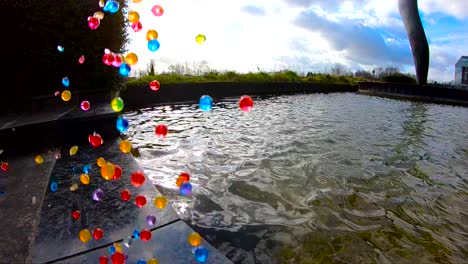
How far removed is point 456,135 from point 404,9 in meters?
19.1

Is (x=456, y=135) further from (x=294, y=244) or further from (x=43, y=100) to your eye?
(x=43, y=100)

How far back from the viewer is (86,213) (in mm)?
2598

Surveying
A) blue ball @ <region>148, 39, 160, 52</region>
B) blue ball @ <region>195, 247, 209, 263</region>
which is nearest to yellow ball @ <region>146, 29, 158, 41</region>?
blue ball @ <region>148, 39, 160, 52</region>

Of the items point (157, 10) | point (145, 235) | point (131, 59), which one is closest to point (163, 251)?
point (145, 235)

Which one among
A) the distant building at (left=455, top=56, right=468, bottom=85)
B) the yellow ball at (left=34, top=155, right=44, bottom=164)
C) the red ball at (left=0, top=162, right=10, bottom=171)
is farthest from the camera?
the distant building at (left=455, top=56, right=468, bottom=85)

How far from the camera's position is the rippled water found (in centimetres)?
285

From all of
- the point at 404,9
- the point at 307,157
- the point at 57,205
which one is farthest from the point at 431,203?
the point at 404,9

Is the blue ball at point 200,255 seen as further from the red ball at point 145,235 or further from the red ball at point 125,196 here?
the red ball at point 125,196

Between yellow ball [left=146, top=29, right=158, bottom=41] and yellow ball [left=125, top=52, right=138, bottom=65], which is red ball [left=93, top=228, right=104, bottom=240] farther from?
yellow ball [left=146, top=29, right=158, bottom=41]

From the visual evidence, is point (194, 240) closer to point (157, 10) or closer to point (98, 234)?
point (98, 234)

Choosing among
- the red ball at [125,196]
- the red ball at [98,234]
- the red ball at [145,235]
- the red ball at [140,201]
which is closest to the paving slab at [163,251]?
the red ball at [145,235]

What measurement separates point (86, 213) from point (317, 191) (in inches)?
106

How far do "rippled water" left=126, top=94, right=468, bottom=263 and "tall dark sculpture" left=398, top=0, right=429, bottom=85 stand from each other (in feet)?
58.0

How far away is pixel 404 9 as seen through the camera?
23.4m
